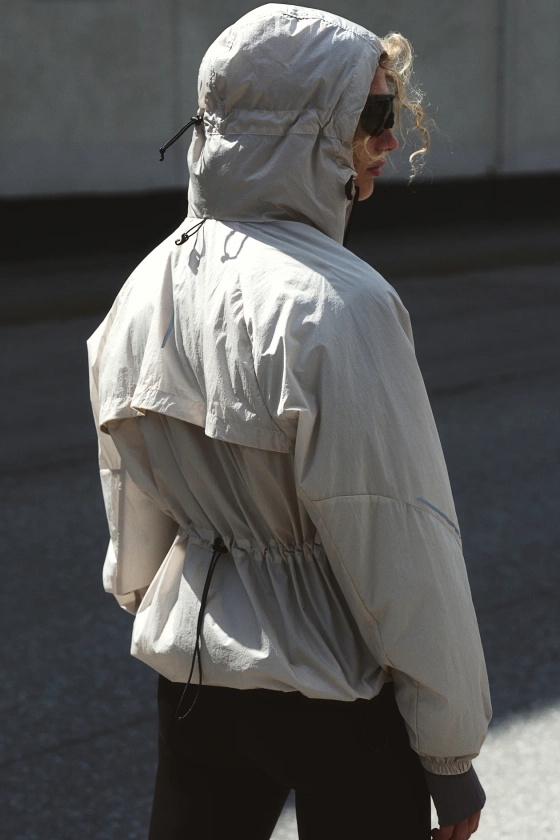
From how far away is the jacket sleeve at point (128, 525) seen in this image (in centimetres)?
188

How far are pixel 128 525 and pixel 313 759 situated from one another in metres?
0.51

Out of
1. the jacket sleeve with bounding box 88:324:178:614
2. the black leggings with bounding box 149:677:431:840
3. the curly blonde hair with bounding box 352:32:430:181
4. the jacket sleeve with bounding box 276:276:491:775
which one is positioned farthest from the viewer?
the jacket sleeve with bounding box 88:324:178:614

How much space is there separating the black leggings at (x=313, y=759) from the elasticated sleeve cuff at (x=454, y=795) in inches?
1.1

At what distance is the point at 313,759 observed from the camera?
5.37ft

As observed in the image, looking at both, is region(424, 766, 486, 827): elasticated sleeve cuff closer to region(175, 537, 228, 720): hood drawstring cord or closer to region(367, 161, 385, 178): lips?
region(175, 537, 228, 720): hood drawstring cord

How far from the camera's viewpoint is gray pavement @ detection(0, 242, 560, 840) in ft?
9.99

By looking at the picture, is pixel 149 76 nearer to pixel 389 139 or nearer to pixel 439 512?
pixel 389 139

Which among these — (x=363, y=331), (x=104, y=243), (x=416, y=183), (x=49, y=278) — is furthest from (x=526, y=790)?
(x=416, y=183)

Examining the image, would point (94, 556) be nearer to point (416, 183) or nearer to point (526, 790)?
point (526, 790)

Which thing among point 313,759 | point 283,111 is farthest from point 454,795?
point 283,111

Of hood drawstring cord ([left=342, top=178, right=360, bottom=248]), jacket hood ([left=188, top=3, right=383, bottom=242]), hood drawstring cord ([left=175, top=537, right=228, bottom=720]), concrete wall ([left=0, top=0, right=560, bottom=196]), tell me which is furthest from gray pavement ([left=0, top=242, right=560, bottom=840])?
concrete wall ([left=0, top=0, right=560, bottom=196])

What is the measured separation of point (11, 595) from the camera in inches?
171

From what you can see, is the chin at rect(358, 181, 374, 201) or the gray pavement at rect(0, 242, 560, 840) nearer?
the chin at rect(358, 181, 374, 201)

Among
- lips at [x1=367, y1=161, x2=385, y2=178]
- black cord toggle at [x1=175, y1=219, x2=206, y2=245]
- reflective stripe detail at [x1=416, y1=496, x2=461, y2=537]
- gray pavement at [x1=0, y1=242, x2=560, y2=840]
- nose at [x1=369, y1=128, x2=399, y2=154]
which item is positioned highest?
nose at [x1=369, y1=128, x2=399, y2=154]
